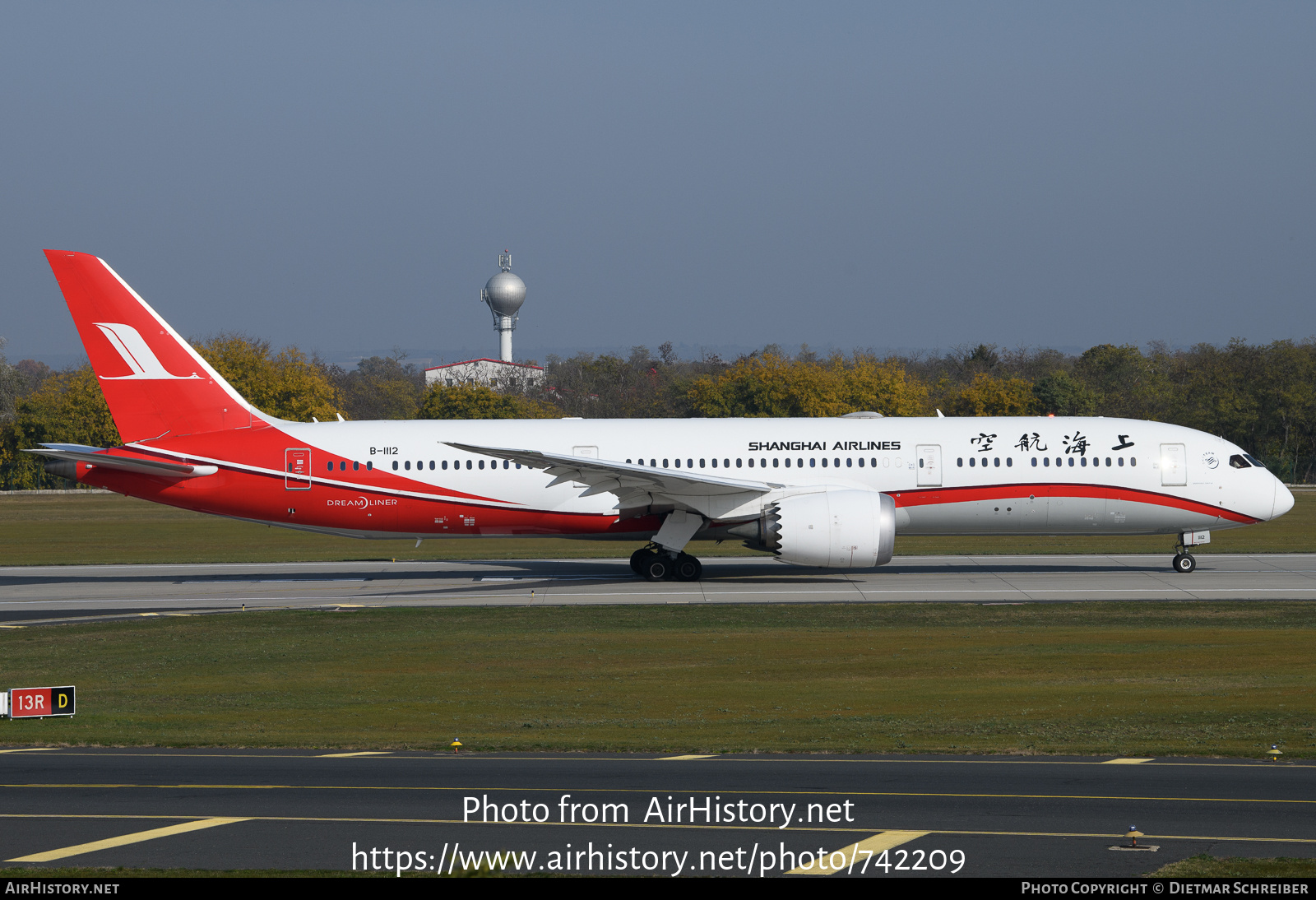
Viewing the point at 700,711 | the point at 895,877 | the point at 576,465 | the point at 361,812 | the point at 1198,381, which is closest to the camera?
the point at 895,877

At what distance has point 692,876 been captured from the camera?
28.1ft

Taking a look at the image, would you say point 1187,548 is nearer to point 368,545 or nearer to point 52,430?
point 368,545

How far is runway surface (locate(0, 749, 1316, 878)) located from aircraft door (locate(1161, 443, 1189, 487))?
63.3 ft

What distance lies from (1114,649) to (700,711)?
8.39m

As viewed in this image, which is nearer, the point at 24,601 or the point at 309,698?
the point at 309,698

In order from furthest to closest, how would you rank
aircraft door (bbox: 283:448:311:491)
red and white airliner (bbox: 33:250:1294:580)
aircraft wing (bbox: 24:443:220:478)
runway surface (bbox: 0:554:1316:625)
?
aircraft door (bbox: 283:448:311:491)
red and white airliner (bbox: 33:250:1294:580)
aircraft wing (bbox: 24:443:220:478)
runway surface (bbox: 0:554:1316:625)

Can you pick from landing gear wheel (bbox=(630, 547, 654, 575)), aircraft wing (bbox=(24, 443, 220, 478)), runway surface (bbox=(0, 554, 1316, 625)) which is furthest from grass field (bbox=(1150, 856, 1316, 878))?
aircraft wing (bbox=(24, 443, 220, 478))

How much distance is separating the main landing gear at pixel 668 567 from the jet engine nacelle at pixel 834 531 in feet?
9.84

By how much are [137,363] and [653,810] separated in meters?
24.1

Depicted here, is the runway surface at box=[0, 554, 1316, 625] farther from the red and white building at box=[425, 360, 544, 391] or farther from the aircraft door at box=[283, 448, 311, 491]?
the red and white building at box=[425, 360, 544, 391]

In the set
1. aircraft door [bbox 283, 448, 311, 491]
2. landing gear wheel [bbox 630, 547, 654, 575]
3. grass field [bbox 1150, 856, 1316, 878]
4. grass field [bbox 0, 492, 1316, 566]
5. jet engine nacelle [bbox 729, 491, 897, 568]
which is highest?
aircraft door [bbox 283, 448, 311, 491]

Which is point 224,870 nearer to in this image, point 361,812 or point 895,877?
point 361,812

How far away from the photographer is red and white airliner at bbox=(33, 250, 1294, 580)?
30.1 m

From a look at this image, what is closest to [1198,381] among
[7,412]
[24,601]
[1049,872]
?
[24,601]
